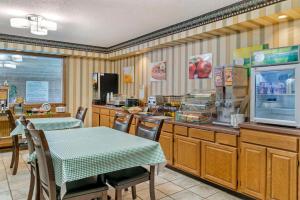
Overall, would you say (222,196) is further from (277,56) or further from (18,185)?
(18,185)

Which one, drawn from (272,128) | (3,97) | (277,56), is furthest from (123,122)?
(3,97)

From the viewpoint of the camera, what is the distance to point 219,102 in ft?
10.4

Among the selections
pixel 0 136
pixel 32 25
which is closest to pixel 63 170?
pixel 32 25

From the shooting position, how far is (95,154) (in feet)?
5.99

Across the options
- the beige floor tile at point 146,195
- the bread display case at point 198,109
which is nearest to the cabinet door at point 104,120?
the bread display case at point 198,109

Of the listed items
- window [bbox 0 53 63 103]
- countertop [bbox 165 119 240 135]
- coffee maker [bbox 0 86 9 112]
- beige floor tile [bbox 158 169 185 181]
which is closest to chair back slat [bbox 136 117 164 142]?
countertop [bbox 165 119 240 135]

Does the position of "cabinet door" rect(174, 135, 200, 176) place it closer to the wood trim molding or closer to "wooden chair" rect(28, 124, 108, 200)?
"wooden chair" rect(28, 124, 108, 200)

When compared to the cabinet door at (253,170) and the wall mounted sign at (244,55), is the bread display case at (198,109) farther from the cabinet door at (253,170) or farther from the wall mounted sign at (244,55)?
the cabinet door at (253,170)

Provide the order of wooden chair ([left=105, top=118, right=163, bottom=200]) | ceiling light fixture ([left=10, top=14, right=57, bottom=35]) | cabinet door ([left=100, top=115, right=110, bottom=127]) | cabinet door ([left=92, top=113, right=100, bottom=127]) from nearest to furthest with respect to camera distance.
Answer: wooden chair ([left=105, top=118, right=163, bottom=200]) < ceiling light fixture ([left=10, top=14, right=57, bottom=35]) < cabinet door ([left=100, top=115, right=110, bottom=127]) < cabinet door ([left=92, top=113, right=100, bottom=127])

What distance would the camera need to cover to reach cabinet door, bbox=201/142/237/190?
2770mm

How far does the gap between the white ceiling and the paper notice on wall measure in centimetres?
152

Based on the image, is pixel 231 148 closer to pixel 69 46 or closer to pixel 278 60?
pixel 278 60

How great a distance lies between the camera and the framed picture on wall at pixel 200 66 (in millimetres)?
3960

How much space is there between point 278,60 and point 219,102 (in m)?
0.96
